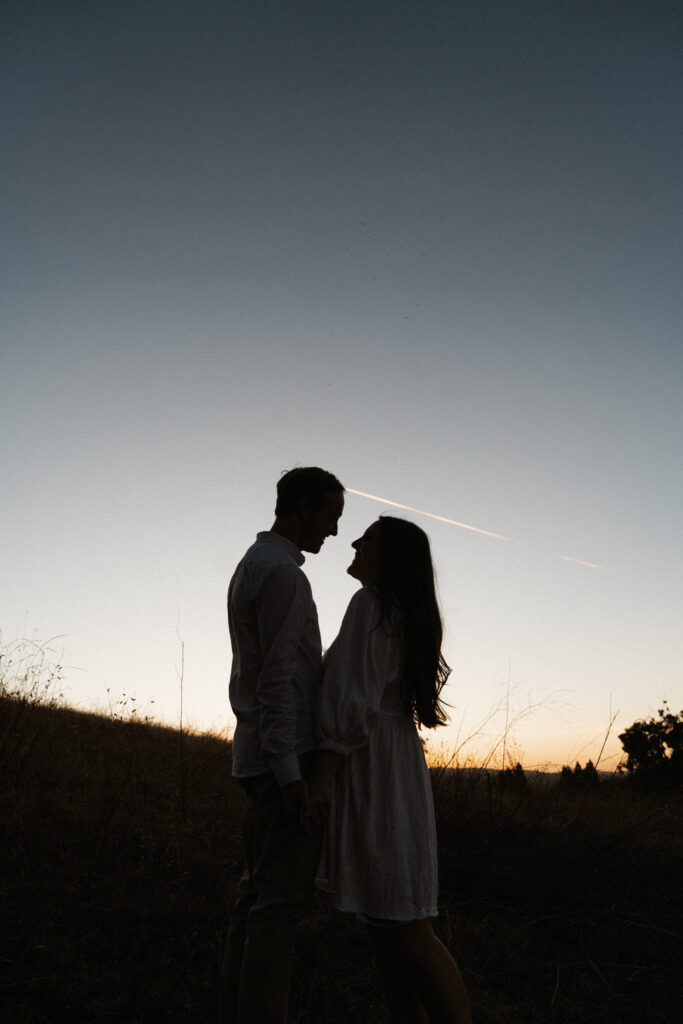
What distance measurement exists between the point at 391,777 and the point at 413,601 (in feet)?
1.76

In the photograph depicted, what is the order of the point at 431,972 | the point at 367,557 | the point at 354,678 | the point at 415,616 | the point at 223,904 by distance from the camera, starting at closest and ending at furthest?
the point at 431,972, the point at 354,678, the point at 415,616, the point at 367,557, the point at 223,904

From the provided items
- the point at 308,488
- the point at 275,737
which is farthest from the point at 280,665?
the point at 308,488

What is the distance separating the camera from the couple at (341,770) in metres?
1.94

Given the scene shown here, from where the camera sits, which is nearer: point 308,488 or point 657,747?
point 308,488

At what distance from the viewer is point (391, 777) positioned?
80.9 inches

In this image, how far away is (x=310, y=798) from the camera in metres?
1.96

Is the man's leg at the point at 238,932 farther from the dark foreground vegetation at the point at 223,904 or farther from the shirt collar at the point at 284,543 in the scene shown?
the dark foreground vegetation at the point at 223,904

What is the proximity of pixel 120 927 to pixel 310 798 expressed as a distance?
2184 mm

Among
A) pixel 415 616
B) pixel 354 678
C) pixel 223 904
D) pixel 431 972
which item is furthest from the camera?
pixel 223 904

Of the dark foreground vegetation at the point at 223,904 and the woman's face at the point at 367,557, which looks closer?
the woman's face at the point at 367,557

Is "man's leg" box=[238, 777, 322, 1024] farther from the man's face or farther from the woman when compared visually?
the man's face

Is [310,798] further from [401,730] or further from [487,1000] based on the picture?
[487,1000]

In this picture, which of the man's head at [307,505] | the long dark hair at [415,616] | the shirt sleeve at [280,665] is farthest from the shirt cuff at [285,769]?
the man's head at [307,505]

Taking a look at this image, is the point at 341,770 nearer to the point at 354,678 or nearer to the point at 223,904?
the point at 354,678
